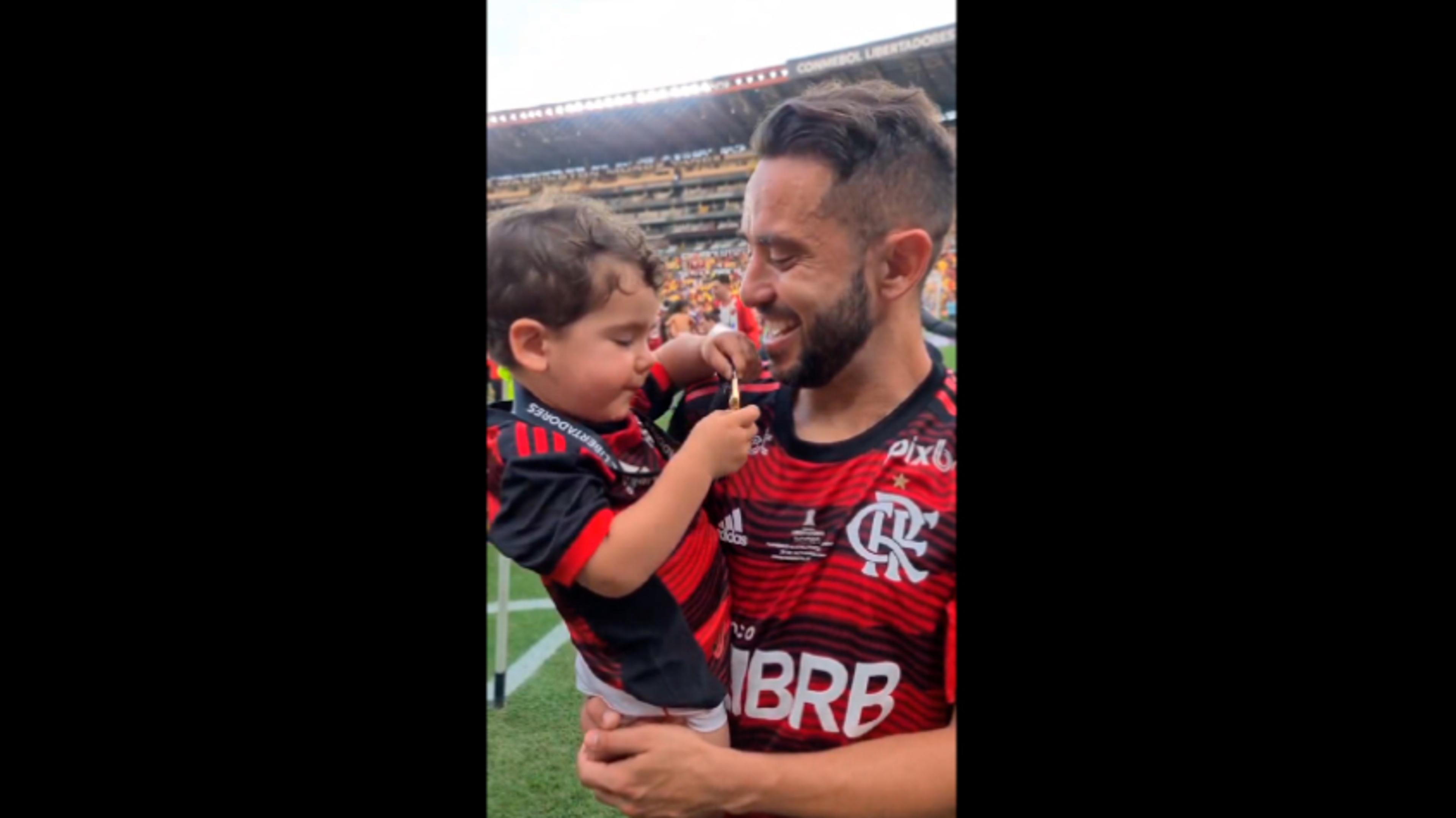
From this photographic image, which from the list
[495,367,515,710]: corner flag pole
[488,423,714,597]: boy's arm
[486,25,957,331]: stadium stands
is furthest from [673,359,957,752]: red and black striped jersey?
[495,367,515,710]: corner flag pole

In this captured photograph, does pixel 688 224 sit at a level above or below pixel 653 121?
below

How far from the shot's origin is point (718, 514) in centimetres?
133

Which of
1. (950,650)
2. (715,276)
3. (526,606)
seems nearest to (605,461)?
(715,276)

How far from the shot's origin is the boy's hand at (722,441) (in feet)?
4.16

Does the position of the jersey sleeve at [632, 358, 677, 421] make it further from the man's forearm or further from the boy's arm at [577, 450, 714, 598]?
the man's forearm

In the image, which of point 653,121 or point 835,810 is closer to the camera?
point 835,810

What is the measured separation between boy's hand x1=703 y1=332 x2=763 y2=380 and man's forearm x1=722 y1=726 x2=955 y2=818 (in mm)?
532

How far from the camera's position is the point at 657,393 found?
1.35m

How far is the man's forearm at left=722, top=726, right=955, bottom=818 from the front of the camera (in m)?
1.28

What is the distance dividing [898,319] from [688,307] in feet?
0.97

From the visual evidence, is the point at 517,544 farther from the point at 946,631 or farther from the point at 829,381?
the point at 946,631

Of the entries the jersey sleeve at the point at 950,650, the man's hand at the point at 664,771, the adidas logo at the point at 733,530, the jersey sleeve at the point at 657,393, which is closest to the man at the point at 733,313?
the jersey sleeve at the point at 657,393

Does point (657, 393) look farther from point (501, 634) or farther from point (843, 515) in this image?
point (501, 634)

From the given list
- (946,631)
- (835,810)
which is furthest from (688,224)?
(835,810)
